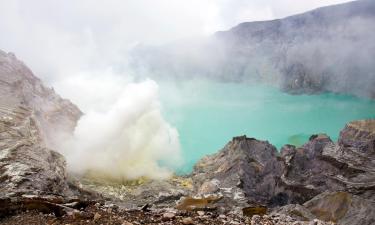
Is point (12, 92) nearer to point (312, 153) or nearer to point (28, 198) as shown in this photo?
point (312, 153)

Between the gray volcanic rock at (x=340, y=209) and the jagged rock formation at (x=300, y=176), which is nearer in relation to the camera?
the gray volcanic rock at (x=340, y=209)

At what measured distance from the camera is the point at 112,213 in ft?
56.6

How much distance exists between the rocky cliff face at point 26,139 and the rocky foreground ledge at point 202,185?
0.10 m

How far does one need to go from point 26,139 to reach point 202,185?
41993mm

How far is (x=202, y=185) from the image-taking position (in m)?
76.9

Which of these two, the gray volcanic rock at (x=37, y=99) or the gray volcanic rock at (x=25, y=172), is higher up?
the gray volcanic rock at (x=37, y=99)

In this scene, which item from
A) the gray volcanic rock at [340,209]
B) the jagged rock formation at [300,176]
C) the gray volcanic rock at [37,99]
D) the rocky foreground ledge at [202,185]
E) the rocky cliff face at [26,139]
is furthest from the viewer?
the gray volcanic rock at [37,99]

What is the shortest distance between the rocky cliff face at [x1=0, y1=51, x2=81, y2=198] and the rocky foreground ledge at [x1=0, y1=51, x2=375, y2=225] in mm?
98

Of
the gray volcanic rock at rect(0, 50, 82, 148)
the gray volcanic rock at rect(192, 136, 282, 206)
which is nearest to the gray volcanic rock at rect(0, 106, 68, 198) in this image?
the gray volcanic rock at rect(192, 136, 282, 206)

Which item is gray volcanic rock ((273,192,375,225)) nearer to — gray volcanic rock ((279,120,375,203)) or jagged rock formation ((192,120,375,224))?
jagged rock formation ((192,120,375,224))

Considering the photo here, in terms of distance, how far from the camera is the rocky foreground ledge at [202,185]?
17.6m

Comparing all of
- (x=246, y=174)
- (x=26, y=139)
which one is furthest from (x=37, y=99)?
(x=26, y=139)

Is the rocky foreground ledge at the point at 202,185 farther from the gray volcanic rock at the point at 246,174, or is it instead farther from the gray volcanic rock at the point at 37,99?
the gray volcanic rock at the point at 37,99

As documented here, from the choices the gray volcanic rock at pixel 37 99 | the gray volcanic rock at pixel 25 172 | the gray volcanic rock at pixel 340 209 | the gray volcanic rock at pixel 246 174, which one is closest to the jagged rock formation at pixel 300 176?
the gray volcanic rock at pixel 246 174
